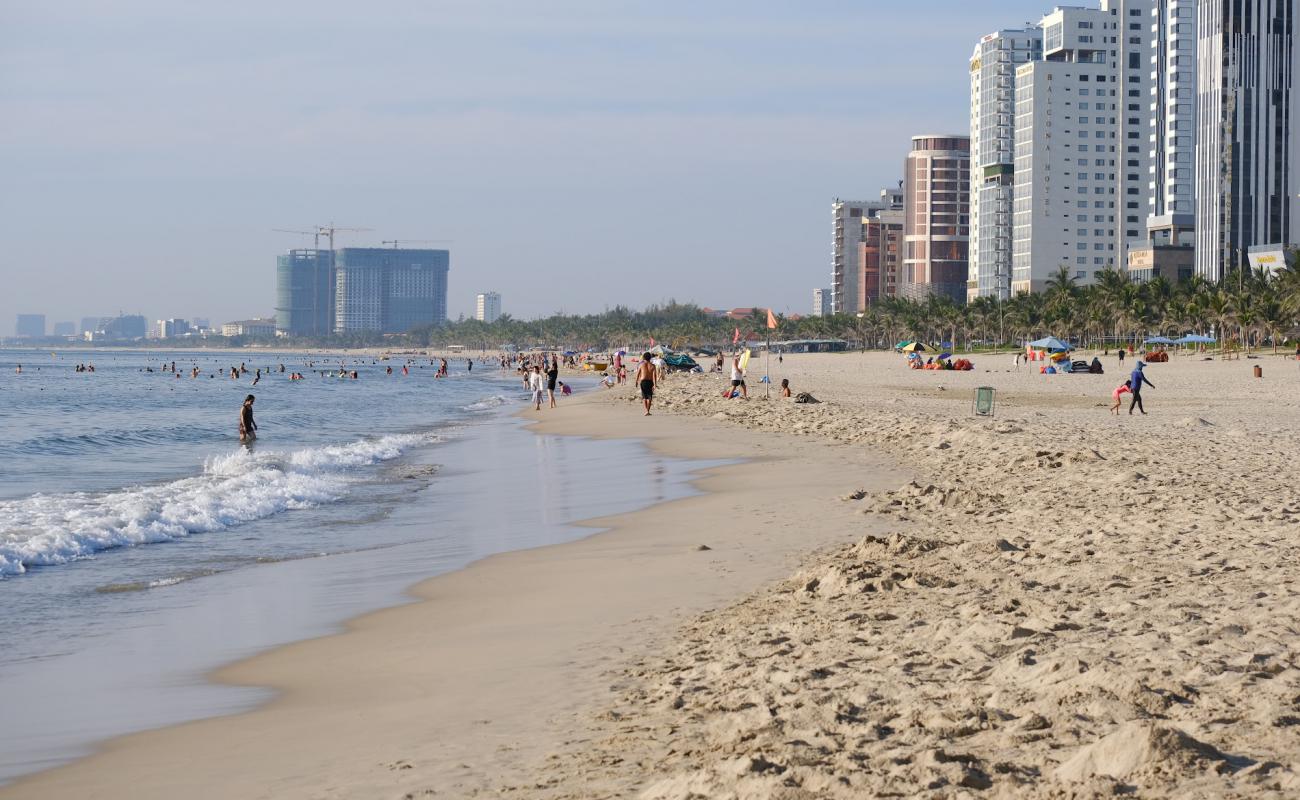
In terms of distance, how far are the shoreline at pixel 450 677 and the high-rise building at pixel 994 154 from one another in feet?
577

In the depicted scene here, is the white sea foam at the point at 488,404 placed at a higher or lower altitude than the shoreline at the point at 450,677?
higher

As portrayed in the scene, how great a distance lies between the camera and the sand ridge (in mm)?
4980

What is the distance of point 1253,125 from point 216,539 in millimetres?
157127

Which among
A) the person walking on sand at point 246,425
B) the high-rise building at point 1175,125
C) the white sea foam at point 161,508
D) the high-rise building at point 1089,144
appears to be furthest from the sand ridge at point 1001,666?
the high-rise building at point 1089,144

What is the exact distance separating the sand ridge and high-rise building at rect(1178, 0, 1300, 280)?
148 metres

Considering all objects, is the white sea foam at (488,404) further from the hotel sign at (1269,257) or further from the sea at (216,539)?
the hotel sign at (1269,257)

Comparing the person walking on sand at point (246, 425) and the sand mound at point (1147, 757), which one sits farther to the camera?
the person walking on sand at point (246, 425)

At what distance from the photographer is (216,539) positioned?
14.5 meters

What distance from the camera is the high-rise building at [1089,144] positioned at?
17288cm

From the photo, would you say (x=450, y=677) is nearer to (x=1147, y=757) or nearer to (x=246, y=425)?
(x=1147, y=757)

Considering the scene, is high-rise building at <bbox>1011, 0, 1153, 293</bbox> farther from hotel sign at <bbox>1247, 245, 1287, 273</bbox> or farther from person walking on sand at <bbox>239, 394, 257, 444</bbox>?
person walking on sand at <bbox>239, 394, 257, 444</bbox>

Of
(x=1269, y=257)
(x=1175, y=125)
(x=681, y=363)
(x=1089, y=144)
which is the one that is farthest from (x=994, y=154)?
(x=681, y=363)

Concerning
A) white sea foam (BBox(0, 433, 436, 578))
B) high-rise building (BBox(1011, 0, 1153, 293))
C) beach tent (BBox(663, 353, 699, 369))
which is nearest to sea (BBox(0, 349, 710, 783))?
white sea foam (BBox(0, 433, 436, 578))

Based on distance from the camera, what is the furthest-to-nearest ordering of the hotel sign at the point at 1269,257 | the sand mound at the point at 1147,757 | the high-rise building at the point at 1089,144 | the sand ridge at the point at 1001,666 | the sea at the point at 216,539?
the high-rise building at the point at 1089,144, the hotel sign at the point at 1269,257, the sea at the point at 216,539, the sand ridge at the point at 1001,666, the sand mound at the point at 1147,757
